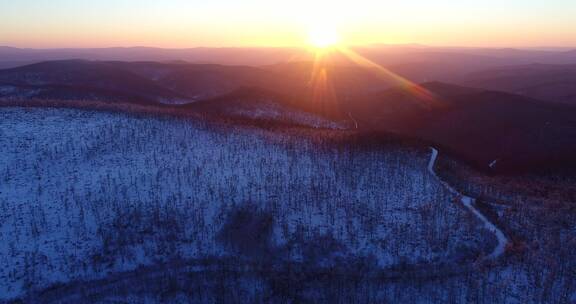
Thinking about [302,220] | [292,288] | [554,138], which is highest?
[554,138]

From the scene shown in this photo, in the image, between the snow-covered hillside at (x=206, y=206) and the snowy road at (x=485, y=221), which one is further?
the snow-covered hillside at (x=206, y=206)

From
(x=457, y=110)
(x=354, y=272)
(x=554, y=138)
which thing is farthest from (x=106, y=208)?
(x=457, y=110)

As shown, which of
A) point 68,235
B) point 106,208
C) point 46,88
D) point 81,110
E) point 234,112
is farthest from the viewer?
point 46,88

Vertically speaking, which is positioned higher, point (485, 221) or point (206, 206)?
point (206, 206)

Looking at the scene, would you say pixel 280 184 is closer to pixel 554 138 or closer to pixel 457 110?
pixel 554 138

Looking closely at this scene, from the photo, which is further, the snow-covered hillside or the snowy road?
the snow-covered hillside

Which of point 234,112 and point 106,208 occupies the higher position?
point 234,112

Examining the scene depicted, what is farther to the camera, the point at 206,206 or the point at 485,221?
the point at 206,206

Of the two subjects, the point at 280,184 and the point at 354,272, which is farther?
the point at 280,184
